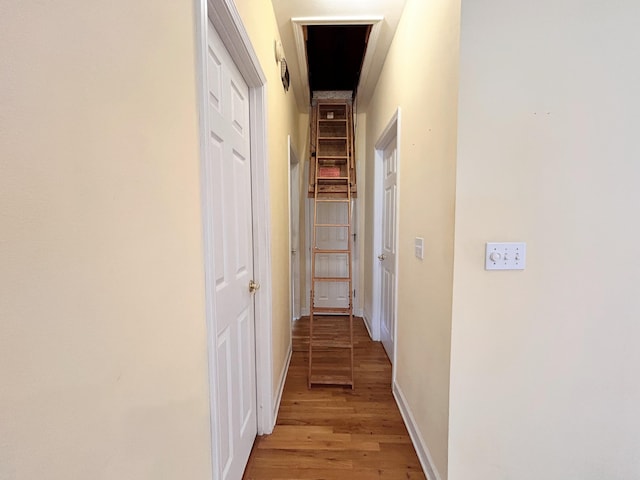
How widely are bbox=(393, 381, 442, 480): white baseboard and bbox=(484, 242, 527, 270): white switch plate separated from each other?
1.03 m

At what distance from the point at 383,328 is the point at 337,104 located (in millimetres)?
2628

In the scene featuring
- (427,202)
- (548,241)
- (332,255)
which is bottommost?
(332,255)

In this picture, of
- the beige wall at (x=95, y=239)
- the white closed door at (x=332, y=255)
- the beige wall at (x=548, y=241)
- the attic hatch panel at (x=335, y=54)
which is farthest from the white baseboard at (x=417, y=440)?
the attic hatch panel at (x=335, y=54)

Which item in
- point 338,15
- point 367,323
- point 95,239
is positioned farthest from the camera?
point 367,323

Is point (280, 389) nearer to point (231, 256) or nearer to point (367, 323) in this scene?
point (231, 256)

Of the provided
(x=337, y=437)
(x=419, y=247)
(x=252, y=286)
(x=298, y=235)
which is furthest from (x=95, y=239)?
(x=298, y=235)

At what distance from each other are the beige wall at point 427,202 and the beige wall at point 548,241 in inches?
2.9

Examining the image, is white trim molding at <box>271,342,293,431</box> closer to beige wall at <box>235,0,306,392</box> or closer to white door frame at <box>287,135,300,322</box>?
beige wall at <box>235,0,306,392</box>

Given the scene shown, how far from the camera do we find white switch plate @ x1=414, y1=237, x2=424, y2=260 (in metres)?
1.54

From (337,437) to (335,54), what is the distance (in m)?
3.08

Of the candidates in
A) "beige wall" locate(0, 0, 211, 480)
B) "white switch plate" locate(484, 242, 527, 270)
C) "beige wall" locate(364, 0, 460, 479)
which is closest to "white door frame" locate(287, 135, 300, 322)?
"beige wall" locate(364, 0, 460, 479)

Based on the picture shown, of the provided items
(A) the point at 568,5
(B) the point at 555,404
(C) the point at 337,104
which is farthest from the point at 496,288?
(C) the point at 337,104

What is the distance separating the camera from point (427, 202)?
4.85ft

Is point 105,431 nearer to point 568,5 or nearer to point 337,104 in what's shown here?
point 568,5
